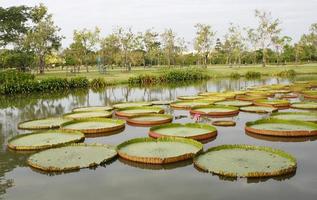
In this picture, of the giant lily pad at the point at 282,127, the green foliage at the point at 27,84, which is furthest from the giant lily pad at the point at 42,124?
the green foliage at the point at 27,84

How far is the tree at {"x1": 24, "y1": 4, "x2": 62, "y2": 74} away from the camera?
3728cm

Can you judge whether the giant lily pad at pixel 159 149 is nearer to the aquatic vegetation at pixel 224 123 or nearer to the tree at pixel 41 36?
the aquatic vegetation at pixel 224 123

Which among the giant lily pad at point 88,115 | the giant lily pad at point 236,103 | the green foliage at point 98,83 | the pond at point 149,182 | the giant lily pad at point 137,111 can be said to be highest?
the green foliage at point 98,83

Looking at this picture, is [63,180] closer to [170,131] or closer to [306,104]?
[170,131]

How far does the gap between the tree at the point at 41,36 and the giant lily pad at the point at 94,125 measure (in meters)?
27.8

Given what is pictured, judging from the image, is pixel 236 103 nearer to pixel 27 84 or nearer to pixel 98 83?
pixel 98 83

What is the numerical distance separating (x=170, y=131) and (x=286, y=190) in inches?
180

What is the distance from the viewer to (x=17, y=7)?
3681 cm

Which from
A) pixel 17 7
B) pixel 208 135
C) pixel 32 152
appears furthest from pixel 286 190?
pixel 17 7

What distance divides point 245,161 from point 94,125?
5.69 metres

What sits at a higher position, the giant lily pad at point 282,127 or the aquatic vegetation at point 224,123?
the giant lily pad at point 282,127

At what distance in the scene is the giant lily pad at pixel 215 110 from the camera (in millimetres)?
13002

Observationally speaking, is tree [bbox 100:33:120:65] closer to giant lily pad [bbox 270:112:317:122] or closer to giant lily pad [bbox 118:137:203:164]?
giant lily pad [bbox 270:112:317:122]

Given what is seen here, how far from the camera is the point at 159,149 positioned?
8.31 meters
